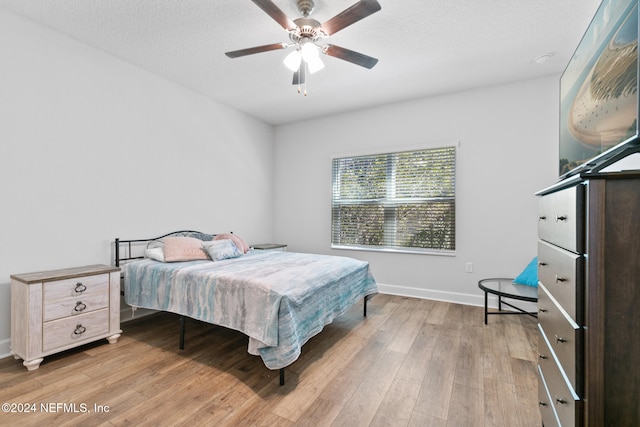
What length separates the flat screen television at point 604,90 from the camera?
1022mm

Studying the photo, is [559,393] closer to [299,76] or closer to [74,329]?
[299,76]

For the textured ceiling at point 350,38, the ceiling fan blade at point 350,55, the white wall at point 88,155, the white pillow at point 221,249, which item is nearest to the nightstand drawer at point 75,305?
the white wall at point 88,155

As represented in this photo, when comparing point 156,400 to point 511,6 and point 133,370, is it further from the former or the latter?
point 511,6

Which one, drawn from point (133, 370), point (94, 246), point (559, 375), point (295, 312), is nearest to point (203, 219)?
point (94, 246)

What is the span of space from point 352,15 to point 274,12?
52 centimetres

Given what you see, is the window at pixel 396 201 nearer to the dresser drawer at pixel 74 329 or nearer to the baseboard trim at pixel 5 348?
the dresser drawer at pixel 74 329

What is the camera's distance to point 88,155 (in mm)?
2828

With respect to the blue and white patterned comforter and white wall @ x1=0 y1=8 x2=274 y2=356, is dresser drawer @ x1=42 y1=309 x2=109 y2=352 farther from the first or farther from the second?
white wall @ x1=0 y1=8 x2=274 y2=356

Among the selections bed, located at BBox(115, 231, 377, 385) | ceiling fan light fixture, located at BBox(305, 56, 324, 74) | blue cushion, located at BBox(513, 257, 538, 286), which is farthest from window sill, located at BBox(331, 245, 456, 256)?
ceiling fan light fixture, located at BBox(305, 56, 324, 74)

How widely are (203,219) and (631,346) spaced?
4016mm

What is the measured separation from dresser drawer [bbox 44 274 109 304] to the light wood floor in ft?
1.65

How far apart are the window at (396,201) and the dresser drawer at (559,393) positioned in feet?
8.35

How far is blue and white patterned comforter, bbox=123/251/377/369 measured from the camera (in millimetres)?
1949

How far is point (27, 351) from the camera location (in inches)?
83.6
